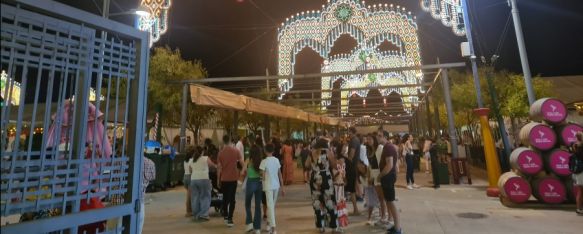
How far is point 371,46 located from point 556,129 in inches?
398

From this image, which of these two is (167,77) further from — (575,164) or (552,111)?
(575,164)

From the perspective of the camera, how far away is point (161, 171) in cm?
1198

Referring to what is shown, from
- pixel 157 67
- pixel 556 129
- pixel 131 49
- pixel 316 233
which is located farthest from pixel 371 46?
pixel 131 49

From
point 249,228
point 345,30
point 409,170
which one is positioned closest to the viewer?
point 249,228

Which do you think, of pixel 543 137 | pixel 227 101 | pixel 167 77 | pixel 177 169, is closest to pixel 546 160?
pixel 543 137

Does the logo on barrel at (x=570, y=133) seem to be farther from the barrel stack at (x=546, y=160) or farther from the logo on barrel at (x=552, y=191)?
the logo on barrel at (x=552, y=191)

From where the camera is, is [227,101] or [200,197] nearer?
[200,197]

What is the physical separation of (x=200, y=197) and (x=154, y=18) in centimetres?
589

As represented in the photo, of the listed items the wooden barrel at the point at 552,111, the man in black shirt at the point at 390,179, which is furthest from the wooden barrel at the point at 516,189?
the man in black shirt at the point at 390,179

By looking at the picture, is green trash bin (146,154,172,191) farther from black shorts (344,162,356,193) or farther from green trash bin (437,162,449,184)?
green trash bin (437,162,449,184)

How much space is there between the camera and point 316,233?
243 inches

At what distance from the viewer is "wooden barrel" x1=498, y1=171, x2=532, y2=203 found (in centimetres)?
794

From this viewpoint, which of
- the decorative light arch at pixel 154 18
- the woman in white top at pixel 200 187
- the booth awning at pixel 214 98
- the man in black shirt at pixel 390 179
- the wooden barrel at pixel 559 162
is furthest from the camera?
the decorative light arch at pixel 154 18

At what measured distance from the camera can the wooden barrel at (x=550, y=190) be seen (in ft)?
25.2
